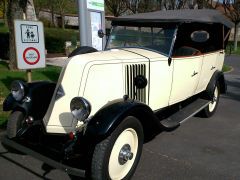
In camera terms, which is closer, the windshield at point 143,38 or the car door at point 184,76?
the windshield at point 143,38

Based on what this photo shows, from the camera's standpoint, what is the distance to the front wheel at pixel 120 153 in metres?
3.31

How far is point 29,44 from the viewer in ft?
19.3

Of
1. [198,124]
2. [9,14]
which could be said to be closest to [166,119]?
[198,124]

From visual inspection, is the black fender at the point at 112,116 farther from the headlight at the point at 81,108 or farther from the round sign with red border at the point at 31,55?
the round sign with red border at the point at 31,55

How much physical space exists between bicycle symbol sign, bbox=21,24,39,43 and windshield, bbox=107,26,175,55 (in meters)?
1.54

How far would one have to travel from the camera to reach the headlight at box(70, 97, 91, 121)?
11.0 feet

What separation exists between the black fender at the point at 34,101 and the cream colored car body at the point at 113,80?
1.13ft

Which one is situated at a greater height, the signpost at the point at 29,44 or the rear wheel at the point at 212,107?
the signpost at the point at 29,44

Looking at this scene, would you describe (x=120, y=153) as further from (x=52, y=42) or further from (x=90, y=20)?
(x=52, y=42)

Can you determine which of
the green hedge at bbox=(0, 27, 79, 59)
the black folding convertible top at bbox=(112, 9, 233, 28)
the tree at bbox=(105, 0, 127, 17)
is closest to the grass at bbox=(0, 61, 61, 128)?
the black folding convertible top at bbox=(112, 9, 233, 28)

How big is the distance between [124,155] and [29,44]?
3223 millimetres

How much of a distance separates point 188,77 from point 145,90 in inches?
46.9

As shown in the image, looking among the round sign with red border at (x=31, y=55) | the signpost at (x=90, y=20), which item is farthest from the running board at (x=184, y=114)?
the round sign with red border at (x=31, y=55)

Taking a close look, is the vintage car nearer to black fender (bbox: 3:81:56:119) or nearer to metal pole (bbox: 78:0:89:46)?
black fender (bbox: 3:81:56:119)
